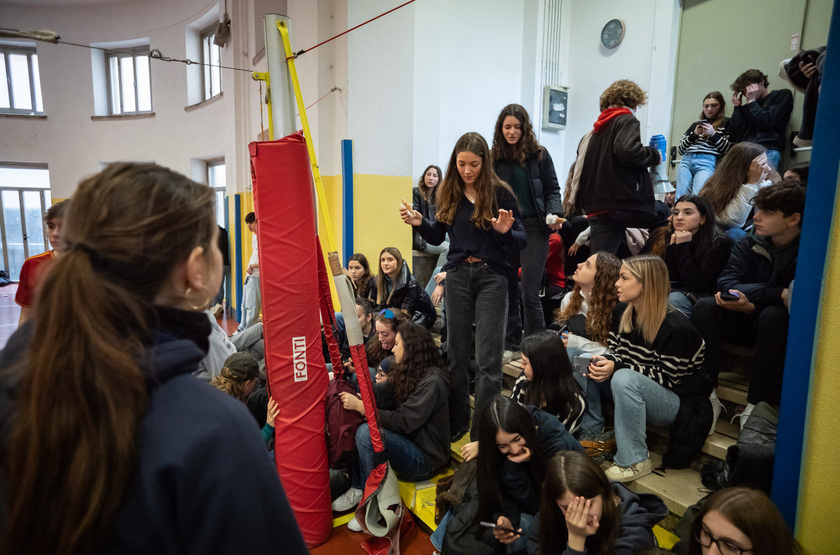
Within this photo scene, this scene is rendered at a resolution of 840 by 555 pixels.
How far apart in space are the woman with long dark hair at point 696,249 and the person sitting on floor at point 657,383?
56cm

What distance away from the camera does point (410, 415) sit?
267 centimetres

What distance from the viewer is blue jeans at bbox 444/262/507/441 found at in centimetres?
269

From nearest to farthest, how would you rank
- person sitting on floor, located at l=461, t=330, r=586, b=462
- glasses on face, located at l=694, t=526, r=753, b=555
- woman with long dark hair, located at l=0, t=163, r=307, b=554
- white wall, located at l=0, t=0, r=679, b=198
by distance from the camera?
1. woman with long dark hair, located at l=0, t=163, r=307, b=554
2. glasses on face, located at l=694, t=526, r=753, b=555
3. person sitting on floor, located at l=461, t=330, r=586, b=462
4. white wall, located at l=0, t=0, r=679, b=198

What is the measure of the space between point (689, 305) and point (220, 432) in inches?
113

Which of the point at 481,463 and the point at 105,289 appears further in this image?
the point at 481,463

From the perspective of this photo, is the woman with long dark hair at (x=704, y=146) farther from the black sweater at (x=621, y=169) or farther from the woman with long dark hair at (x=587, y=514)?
the woman with long dark hair at (x=587, y=514)

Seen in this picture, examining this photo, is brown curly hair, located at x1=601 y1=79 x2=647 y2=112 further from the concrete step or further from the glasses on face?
the glasses on face

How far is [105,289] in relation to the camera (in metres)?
0.68

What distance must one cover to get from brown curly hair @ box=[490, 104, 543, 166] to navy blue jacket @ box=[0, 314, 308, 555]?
271cm

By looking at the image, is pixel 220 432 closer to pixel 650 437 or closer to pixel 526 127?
pixel 650 437

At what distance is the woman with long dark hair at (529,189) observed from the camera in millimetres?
3121

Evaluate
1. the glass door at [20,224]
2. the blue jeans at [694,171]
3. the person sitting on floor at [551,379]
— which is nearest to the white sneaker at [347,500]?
the person sitting on floor at [551,379]

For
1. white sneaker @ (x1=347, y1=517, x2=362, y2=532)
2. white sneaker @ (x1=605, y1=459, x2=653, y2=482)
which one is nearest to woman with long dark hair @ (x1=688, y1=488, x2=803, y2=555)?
white sneaker @ (x1=605, y1=459, x2=653, y2=482)

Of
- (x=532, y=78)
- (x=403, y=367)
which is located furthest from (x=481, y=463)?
(x=532, y=78)
